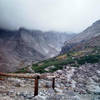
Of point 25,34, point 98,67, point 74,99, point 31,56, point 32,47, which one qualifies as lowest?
point 74,99

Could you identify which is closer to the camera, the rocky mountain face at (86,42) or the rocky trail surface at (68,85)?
the rocky trail surface at (68,85)

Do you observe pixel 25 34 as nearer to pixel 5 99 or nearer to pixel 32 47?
pixel 32 47

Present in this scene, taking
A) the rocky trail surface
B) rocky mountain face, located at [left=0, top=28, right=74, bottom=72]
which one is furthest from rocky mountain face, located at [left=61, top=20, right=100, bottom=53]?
rocky mountain face, located at [left=0, top=28, right=74, bottom=72]

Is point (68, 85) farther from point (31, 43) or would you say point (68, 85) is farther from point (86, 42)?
point (31, 43)

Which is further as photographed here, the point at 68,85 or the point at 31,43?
the point at 31,43

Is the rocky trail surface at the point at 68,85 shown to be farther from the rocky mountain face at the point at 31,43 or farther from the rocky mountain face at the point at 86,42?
the rocky mountain face at the point at 31,43

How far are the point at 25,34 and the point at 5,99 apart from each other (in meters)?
150

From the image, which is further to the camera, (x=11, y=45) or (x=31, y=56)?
(x=11, y=45)

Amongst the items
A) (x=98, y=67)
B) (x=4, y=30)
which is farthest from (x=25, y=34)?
(x=98, y=67)

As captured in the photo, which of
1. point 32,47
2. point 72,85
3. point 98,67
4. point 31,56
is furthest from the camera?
point 32,47

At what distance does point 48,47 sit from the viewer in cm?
15900

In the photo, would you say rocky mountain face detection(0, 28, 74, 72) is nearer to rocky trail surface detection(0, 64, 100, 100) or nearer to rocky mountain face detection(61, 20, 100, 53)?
rocky mountain face detection(61, 20, 100, 53)

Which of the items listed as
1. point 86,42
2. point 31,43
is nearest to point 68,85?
point 86,42

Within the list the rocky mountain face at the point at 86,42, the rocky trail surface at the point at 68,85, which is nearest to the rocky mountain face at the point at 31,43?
the rocky mountain face at the point at 86,42
